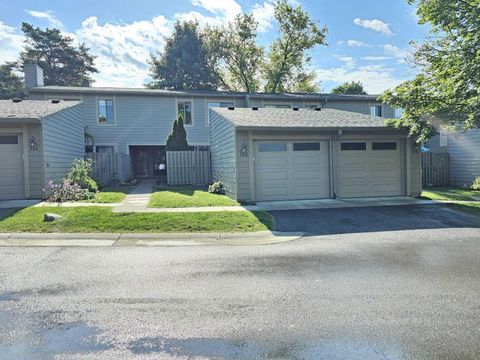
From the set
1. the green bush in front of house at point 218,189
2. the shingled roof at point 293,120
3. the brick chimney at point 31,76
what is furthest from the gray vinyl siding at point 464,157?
the brick chimney at point 31,76

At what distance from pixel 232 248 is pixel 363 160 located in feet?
27.3

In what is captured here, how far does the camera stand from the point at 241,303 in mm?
4383

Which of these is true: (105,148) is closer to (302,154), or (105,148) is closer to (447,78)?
(302,154)

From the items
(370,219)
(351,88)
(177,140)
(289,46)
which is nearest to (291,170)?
(370,219)

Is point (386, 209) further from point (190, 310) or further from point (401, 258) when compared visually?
point (190, 310)

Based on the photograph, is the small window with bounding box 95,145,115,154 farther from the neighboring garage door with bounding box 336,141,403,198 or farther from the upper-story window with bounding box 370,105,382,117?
the upper-story window with bounding box 370,105,382,117

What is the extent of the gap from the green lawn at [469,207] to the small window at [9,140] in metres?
14.5

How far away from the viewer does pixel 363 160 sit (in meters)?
13.8

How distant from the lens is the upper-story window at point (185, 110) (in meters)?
21.8

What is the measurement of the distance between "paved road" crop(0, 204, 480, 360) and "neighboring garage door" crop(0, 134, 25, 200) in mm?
6405

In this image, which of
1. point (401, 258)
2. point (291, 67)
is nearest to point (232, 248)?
point (401, 258)

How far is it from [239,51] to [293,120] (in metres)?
25.8

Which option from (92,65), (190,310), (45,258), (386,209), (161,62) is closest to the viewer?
(190,310)

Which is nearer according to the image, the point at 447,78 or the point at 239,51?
the point at 447,78
